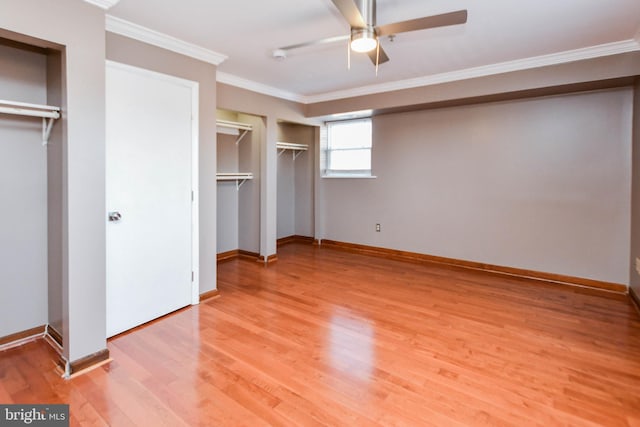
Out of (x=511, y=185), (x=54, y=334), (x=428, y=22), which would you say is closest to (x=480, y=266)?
(x=511, y=185)

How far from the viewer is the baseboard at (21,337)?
2494mm

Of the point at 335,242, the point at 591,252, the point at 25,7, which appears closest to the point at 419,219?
the point at 335,242

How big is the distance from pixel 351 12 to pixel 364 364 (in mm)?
2179

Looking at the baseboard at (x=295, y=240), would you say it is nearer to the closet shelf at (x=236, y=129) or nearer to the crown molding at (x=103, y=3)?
the closet shelf at (x=236, y=129)

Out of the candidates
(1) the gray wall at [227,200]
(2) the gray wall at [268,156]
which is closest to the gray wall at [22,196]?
(2) the gray wall at [268,156]

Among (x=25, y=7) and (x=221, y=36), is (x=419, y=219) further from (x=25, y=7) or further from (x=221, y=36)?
(x=25, y=7)

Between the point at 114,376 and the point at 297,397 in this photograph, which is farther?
the point at 114,376

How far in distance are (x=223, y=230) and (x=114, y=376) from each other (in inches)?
122

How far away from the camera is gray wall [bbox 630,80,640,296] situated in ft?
11.1

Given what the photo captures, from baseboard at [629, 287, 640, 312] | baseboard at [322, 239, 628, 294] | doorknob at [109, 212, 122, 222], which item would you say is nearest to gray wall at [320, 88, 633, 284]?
baseboard at [322, 239, 628, 294]

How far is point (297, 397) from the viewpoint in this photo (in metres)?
1.99

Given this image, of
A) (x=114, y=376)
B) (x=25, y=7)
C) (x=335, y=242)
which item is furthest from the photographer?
(x=335, y=242)

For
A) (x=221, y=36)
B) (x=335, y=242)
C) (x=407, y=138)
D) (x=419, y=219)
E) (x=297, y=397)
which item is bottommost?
(x=297, y=397)

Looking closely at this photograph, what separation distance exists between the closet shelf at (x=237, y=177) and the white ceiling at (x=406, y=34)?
1238 mm
